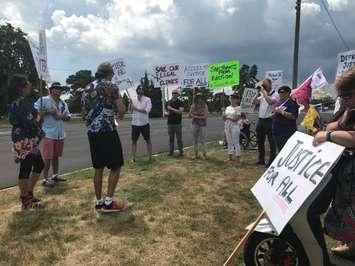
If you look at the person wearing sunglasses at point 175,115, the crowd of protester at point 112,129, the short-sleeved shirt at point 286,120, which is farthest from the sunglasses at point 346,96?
the person wearing sunglasses at point 175,115

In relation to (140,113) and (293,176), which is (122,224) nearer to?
(293,176)

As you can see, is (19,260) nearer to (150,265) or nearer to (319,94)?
(150,265)

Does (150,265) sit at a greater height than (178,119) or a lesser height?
lesser

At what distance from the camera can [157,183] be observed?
29.8ft

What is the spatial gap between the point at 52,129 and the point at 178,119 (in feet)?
15.7

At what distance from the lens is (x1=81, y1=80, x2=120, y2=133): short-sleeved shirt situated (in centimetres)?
694

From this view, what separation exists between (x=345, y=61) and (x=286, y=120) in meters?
1.55

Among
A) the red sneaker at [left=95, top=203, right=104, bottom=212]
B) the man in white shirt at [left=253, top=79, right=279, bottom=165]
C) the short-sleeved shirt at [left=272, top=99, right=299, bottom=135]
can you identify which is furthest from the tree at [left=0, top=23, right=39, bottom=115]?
the red sneaker at [left=95, top=203, right=104, bottom=212]

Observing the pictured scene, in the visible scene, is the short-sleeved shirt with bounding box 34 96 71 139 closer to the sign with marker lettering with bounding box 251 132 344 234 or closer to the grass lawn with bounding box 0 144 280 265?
the grass lawn with bounding box 0 144 280 265

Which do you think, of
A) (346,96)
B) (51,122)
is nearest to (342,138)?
(346,96)

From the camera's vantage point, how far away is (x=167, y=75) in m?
16.4

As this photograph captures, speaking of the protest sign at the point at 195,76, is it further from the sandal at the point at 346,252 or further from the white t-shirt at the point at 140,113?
the sandal at the point at 346,252

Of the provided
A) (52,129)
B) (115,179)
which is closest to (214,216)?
(115,179)

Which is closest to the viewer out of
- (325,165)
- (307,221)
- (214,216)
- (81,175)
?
(325,165)
